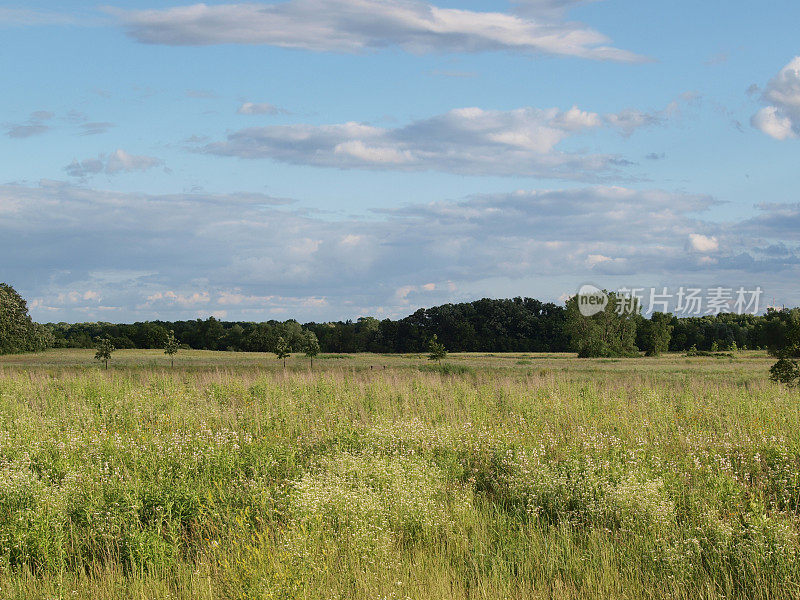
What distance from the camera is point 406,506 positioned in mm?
7922

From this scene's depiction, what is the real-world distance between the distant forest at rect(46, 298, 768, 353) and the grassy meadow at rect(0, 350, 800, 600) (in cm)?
6621

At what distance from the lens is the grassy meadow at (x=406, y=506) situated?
6531 millimetres

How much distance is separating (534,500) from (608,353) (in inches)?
2900

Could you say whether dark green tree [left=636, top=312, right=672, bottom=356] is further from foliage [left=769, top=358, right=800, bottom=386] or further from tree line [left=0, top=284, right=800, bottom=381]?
foliage [left=769, top=358, right=800, bottom=386]

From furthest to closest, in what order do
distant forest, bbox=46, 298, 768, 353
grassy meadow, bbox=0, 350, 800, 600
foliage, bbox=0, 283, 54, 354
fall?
distant forest, bbox=46, 298, 768, 353, foliage, bbox=0, 283, 54, 354, grassy meadow, bbox=0, 350, 800, 600

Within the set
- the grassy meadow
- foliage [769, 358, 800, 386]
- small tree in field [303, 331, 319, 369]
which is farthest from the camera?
small tree in field [303, 331, 319, 369]

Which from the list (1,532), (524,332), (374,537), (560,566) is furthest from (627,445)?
(524,332)

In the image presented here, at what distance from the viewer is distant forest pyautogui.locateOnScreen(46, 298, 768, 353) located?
7881 cm

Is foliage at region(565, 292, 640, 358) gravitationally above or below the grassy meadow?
above

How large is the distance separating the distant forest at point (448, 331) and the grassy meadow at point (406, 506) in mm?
66215

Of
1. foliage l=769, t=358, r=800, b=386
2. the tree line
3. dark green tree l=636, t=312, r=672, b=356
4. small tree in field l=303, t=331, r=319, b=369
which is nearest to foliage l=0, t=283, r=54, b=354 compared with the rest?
the tree line

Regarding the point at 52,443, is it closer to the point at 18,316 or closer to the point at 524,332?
the point at 18,316

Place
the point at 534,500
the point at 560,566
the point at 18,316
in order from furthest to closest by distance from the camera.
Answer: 1. the point at 18,316
2. the point at 534,500
3. the point at 560,566

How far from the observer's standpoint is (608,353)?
7869 centimetres
